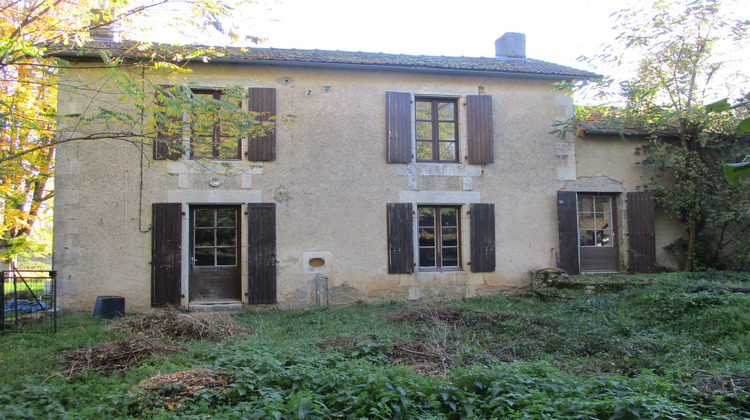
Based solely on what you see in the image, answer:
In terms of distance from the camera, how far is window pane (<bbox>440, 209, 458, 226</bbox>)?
375 inches

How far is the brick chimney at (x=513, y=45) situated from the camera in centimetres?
1125

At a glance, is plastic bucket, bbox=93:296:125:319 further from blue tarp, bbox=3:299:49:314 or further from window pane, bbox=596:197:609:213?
window pane, bbox=596:197:609:213

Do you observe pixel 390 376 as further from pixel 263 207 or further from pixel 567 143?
pixel 567 143

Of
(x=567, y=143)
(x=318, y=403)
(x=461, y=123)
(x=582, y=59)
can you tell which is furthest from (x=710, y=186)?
(x=318, y=403)

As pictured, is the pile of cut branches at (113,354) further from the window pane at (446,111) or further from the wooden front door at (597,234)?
the wooden front door at (597,234)

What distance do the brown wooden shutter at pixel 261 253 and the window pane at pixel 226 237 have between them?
41 cm

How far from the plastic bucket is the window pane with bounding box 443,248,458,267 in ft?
18.4

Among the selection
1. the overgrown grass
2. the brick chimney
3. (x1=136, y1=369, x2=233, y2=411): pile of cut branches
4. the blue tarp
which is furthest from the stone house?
(x1=136, y1=369, x2=233, y2=411): pile of cut branches

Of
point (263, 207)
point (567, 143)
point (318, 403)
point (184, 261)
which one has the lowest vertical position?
point (318, 403)

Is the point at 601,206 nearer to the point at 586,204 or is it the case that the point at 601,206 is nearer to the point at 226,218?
the point at 586,204

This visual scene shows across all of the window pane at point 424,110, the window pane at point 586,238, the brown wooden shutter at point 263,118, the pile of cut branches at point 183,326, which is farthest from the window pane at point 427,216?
the pile of cut branches at point 183,326

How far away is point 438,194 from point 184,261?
184 inches

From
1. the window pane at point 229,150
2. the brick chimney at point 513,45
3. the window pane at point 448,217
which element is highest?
the brick chimney at point 513,45

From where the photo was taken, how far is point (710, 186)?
9.44 m
